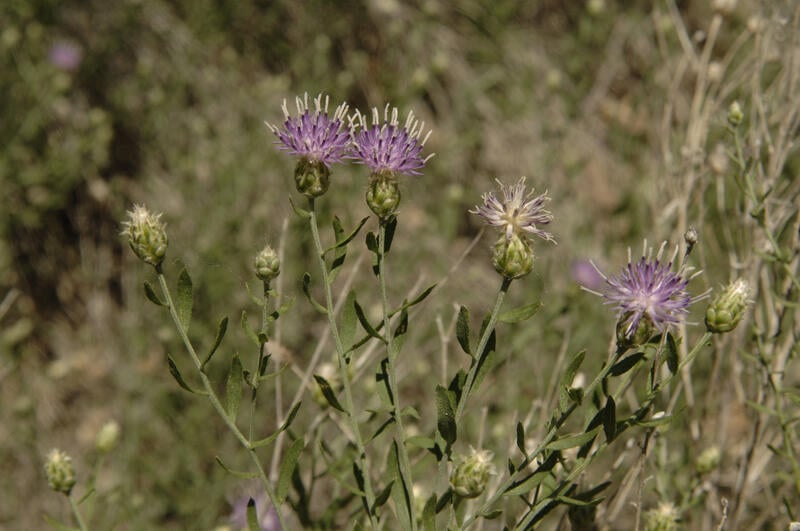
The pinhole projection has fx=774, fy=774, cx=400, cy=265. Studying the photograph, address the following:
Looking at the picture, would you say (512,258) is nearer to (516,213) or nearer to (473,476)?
(516,213)

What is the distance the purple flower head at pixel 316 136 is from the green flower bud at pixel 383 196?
8cm

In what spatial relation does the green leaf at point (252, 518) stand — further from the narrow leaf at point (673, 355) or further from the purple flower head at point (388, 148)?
the narrow leaf at point (673, 355)

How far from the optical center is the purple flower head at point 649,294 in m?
1.07

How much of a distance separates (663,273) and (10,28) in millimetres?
3186

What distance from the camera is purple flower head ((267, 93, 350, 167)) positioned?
3.88 ft

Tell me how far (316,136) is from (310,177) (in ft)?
0.23

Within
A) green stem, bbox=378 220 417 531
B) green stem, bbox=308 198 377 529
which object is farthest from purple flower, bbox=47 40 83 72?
green stem, bbox=378 220 417 531

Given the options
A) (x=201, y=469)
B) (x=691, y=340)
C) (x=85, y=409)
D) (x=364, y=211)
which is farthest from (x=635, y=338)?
(x=85, y=409)

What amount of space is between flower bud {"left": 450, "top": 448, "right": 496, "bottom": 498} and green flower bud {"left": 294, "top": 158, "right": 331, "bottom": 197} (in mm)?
470

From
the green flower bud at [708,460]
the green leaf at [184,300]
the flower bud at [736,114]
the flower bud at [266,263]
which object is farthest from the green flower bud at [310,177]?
the green flower bud at [708,460]

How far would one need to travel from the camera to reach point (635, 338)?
3.48ft

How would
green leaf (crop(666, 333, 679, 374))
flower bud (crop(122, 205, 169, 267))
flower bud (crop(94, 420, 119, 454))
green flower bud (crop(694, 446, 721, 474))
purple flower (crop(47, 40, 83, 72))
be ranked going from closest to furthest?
green leaf (crop(666, 333, 679, 374)) < flower bud (crop(122, 205, 169, 267)) < green flower bud (crop(694, 446, 721, 474)) < flower bud (crop(94, 420, 119, 454)) < purple flower (crop(47, 40, 83, 72))

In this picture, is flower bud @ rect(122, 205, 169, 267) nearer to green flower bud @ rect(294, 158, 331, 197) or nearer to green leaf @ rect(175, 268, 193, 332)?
green leaf @ rect(175, 268, 193, 332)

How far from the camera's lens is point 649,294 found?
3.56 ft
